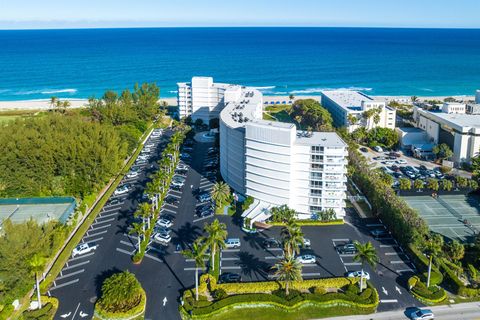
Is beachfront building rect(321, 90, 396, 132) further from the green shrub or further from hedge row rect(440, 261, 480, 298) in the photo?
the green shrub

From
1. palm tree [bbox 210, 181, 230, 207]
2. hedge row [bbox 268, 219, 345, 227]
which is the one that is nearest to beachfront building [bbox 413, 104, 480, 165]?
hedge row [bbox 268, 219, 345, 227]

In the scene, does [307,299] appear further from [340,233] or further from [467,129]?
[467,129]

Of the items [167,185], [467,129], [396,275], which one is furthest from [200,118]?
[396,275]

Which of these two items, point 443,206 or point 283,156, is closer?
point 283,156

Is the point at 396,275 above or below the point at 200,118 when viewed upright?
below

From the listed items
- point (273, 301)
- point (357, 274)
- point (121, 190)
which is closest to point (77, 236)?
point (121, 190)

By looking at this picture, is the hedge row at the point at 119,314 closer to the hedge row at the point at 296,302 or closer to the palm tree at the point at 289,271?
the hedge row at the point at 296,302

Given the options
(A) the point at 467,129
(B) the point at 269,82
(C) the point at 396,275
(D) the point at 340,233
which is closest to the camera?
(C) the point at 396,275

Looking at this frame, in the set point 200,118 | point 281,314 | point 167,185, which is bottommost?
point 281,314
